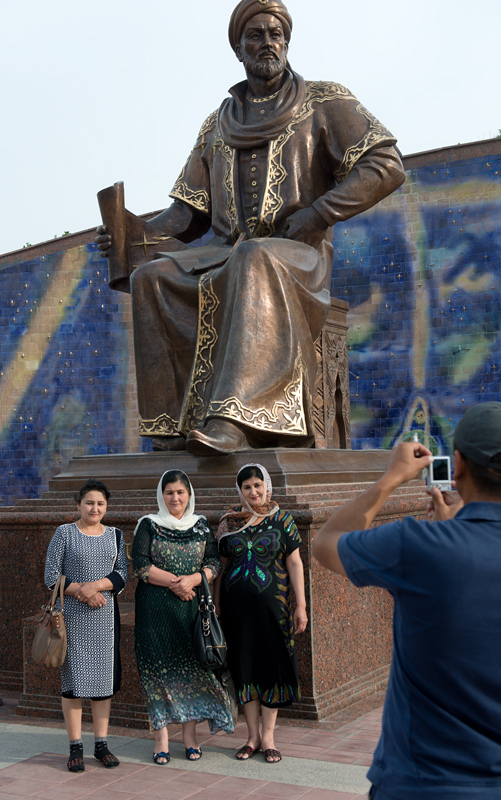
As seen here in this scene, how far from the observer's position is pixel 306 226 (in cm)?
505

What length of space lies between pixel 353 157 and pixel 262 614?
8.89ft

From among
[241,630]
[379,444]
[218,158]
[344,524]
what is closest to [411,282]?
[379,444]

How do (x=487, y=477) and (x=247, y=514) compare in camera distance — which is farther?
(x=247, y=514)

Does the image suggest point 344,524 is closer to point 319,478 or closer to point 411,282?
point 319,478

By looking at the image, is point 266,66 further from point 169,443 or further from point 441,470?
point 441,470

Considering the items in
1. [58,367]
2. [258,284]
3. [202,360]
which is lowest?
[202,360]

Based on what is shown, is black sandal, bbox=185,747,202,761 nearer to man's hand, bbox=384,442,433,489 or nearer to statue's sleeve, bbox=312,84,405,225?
man's hand, bbox=384,442,433,489

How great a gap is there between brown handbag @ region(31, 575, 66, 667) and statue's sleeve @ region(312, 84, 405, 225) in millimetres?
2579

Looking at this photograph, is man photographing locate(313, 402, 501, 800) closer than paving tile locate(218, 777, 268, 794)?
Yes

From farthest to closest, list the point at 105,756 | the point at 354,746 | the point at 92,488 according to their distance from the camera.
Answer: the point at 92,488
the point at 354,746
the point at 105,756

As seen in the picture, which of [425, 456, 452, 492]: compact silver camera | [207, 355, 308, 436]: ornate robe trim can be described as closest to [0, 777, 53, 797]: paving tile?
[207, 355, 308, 436]: ornate robe trim

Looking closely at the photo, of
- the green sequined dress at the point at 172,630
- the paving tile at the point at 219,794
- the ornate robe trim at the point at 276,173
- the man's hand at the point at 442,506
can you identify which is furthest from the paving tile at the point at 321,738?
the ornate robe trim at the point at 276,173

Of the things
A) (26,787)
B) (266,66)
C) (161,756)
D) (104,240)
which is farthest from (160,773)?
(266,66)

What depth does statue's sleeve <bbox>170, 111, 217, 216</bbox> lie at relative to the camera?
5672mm
